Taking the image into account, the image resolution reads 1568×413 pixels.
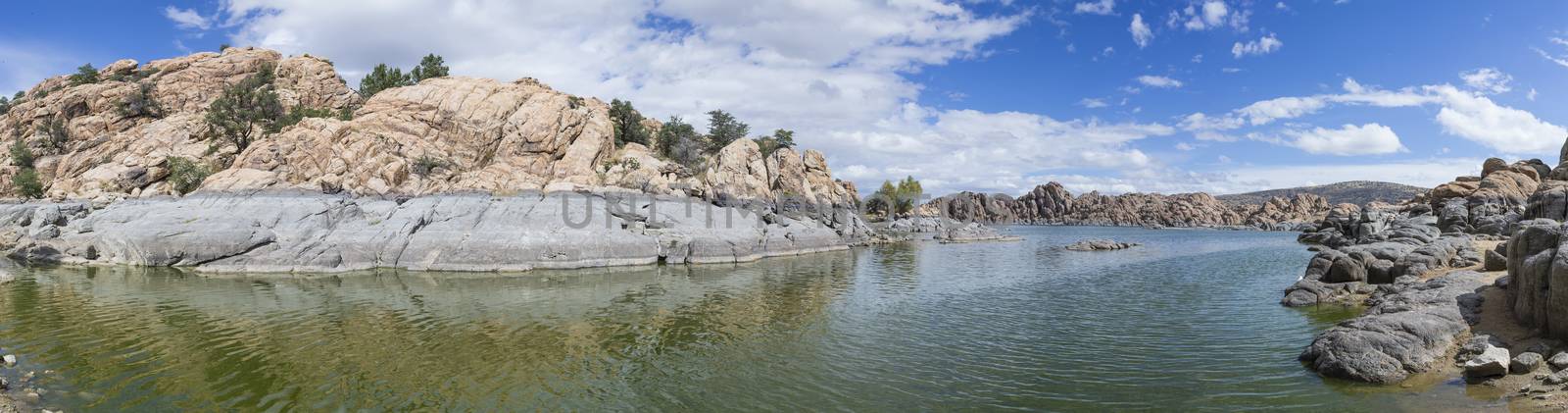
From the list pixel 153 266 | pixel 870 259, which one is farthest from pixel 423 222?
pixel 870 259

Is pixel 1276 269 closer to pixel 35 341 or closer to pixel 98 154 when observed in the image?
pixel 35 341

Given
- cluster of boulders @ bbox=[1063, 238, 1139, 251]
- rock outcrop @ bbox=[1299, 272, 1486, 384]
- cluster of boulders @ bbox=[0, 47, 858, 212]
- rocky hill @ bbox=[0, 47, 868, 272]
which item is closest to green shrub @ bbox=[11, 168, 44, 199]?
rocky hill @ bbox=[0, 47, 868, 272]

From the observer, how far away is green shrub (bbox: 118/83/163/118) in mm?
92312

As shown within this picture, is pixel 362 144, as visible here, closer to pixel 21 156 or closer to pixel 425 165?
pixel 425 165

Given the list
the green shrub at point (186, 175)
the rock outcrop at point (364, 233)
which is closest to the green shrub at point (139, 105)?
the rock outcrop at point (364, 233)

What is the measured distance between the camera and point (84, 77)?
10419 centimetres

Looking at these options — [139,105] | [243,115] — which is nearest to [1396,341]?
[243,115]

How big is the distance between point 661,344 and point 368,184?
50.0 meters

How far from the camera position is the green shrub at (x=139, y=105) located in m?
92.3

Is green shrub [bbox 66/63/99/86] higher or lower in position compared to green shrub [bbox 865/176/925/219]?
higher

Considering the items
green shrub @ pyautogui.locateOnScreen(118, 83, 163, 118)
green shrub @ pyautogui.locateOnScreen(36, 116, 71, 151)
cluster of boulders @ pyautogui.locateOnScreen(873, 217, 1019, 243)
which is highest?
green shrub @ pyautogui.locateOnScreen(118, 83, 163, 118)

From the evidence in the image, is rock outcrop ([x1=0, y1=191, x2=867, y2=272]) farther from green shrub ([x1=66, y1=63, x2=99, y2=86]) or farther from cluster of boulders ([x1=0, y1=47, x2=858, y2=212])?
green shrub ([x1=66, y1=63, x2=99, y2=86])

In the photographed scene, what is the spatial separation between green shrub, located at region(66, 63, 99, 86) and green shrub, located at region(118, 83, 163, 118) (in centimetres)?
2064

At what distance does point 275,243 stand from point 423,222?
9.79 metres
